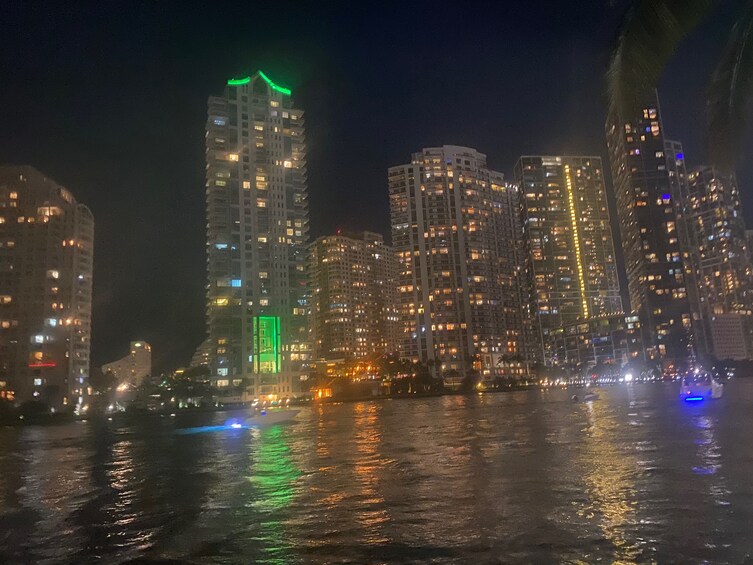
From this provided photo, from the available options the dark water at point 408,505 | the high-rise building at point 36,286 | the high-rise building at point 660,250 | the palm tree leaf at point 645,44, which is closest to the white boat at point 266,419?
Result: the dark water at point 408,505

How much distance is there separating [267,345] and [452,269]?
200ft

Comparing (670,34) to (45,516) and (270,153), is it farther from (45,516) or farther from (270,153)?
(270,153)

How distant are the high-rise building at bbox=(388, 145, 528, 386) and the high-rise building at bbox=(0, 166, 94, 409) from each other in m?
89.1

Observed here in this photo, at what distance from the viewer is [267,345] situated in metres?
138

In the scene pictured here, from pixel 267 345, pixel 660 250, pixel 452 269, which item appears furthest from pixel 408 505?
pixel 660 250

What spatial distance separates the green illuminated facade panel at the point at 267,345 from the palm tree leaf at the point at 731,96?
439 feet

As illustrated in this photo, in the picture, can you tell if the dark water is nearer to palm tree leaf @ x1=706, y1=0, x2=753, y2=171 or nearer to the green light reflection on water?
the green light reflection on water

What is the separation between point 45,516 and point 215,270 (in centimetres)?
12433

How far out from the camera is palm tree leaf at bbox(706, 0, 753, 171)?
789 centimetres

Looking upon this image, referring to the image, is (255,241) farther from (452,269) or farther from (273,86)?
(452,269)

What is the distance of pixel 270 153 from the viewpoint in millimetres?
144125

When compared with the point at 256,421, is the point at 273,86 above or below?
above

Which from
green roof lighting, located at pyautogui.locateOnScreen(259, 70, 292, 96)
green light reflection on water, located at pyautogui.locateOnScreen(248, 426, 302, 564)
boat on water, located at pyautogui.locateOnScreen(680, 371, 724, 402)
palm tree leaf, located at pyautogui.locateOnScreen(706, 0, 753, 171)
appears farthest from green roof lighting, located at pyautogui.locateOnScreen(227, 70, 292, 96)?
palm tree leaf, located at pyautogui.locateOnScreen(706, 0, 753, 171)

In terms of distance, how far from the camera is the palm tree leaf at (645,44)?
276 inches
